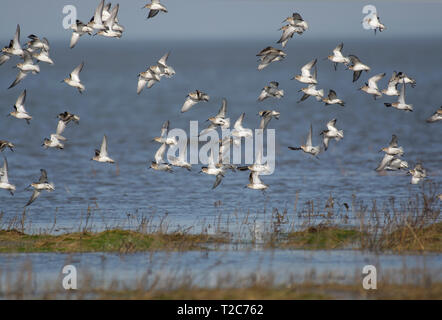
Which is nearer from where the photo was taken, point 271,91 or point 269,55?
point 269,55

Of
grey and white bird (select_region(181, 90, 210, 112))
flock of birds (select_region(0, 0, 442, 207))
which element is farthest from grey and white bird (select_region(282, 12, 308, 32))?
grey and white bird (select_region(181, 90, 210, 112))

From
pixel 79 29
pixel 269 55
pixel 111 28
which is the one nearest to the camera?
pixel 269 55

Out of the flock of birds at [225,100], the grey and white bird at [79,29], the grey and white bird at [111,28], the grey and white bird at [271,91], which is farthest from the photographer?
the grey and white bird at [79,29]

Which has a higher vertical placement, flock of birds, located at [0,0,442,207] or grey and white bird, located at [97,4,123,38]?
grey and white bird, located at [97,4,123,38]

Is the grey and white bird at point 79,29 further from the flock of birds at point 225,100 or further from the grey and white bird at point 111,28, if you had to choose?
the grey and white bird at point 111,28

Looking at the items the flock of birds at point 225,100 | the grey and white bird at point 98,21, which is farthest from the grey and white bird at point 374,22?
the grey and white bird at point 98,21

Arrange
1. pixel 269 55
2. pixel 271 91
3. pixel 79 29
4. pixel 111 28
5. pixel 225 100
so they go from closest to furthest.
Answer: pixel 225 100
pixel 269 55
pixel 271 91
pixel 111 28
pixel 79 29

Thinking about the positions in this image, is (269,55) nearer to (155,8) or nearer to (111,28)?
(155,8)

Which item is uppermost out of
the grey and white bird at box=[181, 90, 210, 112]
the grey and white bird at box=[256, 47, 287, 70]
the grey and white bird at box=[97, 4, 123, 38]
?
the grey and white bird at box=[97, 4, 123, 38]

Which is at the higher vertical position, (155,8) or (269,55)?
(155,8)

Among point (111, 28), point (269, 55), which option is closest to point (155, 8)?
point (111, 28)

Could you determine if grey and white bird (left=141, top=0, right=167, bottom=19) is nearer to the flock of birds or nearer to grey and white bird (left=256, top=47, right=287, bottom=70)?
the flock of birds

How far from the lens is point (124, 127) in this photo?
2464 inches

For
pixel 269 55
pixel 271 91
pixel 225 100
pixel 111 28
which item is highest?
pixel 111 28
